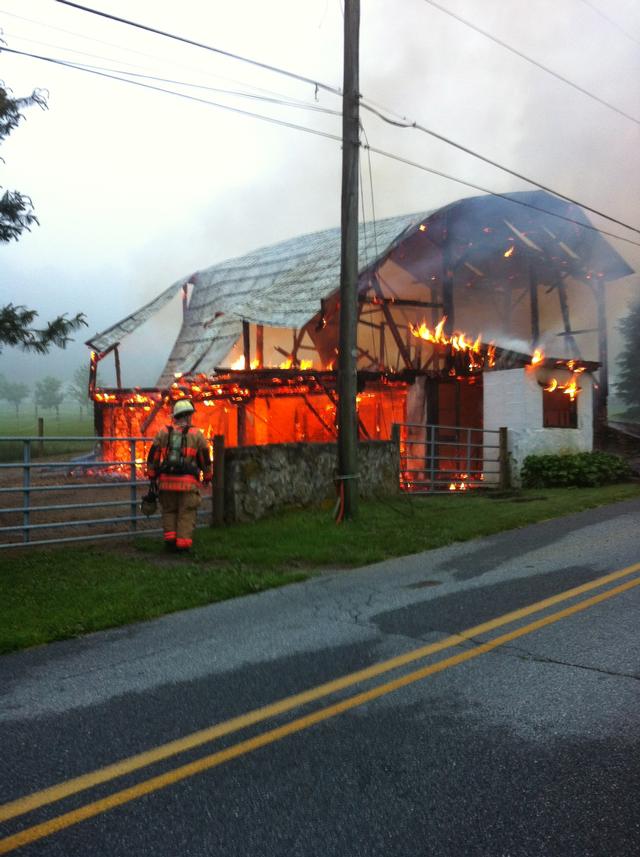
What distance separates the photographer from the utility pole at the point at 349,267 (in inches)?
420

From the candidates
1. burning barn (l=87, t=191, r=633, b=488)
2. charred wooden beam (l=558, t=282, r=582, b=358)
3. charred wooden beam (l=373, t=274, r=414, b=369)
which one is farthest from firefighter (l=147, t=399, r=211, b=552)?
charred wooden beam (l=558, t=282, r=582, b=358)

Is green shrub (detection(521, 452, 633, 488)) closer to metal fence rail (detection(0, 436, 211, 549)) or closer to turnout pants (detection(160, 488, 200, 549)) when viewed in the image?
metal fence rail (detection(0, 436, 211, 549))

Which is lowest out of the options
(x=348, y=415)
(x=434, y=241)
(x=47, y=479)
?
(x=47, y=479)

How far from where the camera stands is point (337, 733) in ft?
11.8

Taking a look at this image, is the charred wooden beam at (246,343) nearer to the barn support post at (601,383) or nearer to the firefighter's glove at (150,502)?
the barn support post at (601,383)

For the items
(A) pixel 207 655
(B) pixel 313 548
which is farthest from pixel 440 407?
(A) pixel 207 655

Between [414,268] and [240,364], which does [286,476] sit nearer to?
[240,364]

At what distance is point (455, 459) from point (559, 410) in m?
3.43

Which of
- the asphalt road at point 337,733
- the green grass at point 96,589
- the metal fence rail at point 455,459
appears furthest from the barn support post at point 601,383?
the asphalt road at point 337,733

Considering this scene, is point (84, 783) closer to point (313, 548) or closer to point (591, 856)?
point (591, 856)

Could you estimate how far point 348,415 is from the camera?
10758 mm

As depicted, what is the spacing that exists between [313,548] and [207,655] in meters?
3.96

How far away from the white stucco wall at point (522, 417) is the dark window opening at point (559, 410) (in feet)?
0.55

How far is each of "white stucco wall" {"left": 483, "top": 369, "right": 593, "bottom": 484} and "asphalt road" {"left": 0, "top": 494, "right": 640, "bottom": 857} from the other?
→ 1062 centimetres
